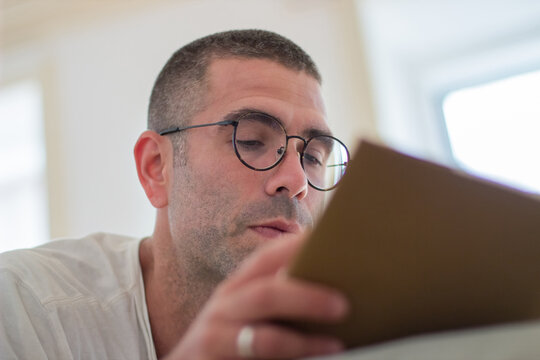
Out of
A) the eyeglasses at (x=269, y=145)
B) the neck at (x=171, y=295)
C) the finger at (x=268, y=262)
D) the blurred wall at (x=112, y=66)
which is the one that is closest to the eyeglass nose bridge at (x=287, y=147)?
the eyeglasses at (x=269, y=145)

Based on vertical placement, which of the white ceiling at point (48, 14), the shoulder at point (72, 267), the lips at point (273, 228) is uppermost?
the white ceiling at point (48, 14)

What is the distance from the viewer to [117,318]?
1.17 m

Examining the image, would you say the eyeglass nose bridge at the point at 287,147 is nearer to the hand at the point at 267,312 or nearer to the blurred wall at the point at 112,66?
the hand at the point at 267,312

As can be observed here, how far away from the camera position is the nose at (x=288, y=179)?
124 cm

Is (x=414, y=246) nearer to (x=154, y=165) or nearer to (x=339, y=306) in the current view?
(x=339, y=306)

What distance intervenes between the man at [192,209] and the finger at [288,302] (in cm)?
47

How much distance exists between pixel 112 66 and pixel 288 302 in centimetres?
312

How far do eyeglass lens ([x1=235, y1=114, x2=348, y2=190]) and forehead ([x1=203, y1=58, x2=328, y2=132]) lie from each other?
33 millimetres

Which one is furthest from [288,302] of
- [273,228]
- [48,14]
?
[48,14]

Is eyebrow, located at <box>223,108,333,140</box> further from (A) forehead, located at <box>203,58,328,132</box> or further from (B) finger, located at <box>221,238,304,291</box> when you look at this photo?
(B) finger, located at <box>221,238,304,291</box>

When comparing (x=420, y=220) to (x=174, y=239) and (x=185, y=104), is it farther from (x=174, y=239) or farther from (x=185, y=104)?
(x=185, y=104)

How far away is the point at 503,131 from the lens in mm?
2607

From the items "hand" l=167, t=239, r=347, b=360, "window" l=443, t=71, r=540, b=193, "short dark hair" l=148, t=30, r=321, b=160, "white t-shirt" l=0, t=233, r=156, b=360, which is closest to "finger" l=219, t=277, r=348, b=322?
"hand" l=167, t=239, r=347, b=360

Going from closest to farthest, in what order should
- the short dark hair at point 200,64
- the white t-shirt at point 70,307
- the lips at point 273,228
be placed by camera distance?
the white t-shirt at point 70,307, the lips at point 273,228, the short dark hair at point 200,64
